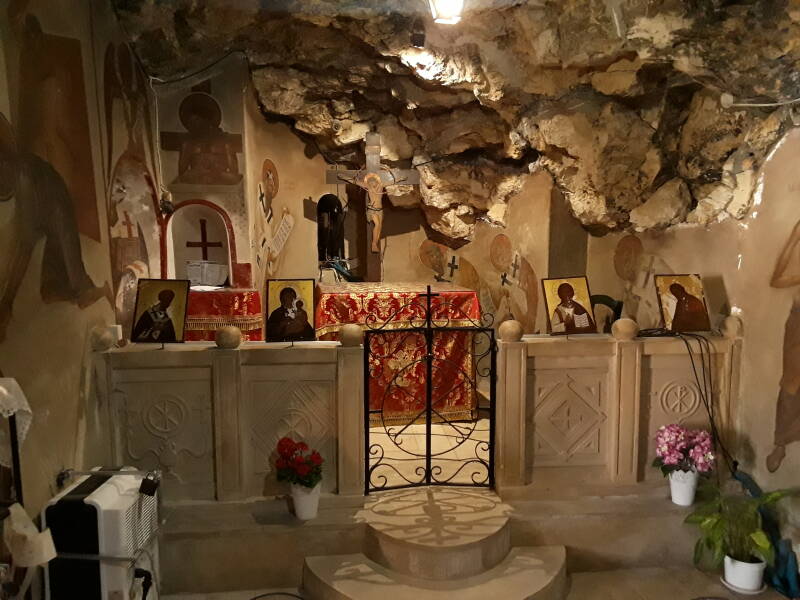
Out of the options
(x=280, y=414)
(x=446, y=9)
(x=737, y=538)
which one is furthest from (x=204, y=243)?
(x=737, y=538)

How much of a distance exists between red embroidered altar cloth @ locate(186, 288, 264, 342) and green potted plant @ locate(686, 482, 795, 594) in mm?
4324

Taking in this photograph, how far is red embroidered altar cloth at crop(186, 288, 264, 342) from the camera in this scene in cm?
550

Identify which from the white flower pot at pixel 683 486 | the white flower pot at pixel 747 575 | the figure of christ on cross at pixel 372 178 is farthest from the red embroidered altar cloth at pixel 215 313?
the white flower pot at pixel 747 575

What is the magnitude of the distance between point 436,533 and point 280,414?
1.47 meters

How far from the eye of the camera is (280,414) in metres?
4.22

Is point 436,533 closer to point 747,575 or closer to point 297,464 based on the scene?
point 297,464

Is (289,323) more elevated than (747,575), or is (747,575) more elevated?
(289,323)

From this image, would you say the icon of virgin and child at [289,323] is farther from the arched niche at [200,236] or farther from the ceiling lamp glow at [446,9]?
the ceiling lamp glow at [446,9]

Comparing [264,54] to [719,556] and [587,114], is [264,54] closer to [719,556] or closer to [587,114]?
[587,114]

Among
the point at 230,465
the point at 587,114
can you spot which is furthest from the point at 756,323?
the point at 230,465

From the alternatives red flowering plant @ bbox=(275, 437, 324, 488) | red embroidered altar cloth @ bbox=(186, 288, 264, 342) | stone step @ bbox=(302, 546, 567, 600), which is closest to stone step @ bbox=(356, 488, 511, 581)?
stone step @ bbox=(302, 546, 567, 600)

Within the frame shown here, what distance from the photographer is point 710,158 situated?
516 centimetres

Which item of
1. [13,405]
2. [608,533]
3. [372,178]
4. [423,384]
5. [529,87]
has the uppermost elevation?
[529,87]

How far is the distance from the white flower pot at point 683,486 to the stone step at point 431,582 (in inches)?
44.3
